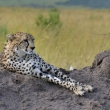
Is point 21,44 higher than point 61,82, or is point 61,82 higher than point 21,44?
point 21,44

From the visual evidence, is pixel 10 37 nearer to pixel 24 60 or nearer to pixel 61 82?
pixel 24 60

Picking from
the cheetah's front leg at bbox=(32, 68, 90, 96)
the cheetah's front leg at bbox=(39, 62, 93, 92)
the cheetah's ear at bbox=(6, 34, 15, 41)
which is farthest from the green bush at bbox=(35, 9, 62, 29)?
the cheetah's front leg at bbox=(32, 68, 90, 96)

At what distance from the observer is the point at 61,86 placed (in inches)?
233

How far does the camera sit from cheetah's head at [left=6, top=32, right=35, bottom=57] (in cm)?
623

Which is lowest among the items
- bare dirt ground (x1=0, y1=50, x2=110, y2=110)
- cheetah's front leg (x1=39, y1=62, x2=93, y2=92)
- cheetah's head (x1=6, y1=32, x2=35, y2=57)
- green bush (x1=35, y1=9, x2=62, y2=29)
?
bare dirt ground (x1=0, y1=50, x2=110, y2=110)

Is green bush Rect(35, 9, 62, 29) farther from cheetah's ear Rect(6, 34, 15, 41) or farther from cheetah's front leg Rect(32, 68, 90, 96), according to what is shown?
cheetah's front leg Rect(32, 68, 90, 96)

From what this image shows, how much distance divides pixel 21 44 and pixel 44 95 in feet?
2.91

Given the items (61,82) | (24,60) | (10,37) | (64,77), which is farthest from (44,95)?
(10,37)

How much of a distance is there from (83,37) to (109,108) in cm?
617

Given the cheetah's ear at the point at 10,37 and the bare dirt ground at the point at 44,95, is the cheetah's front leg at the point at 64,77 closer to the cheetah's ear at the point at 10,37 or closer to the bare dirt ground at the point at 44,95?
the bare dirt ground at the point at 44,95

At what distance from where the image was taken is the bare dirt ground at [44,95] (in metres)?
5.46

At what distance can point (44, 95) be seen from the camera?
5656mm

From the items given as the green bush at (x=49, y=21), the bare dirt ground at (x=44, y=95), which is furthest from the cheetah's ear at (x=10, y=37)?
the green bush at (x=49, y=21)

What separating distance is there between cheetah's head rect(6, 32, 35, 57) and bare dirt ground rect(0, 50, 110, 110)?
1.07ft
